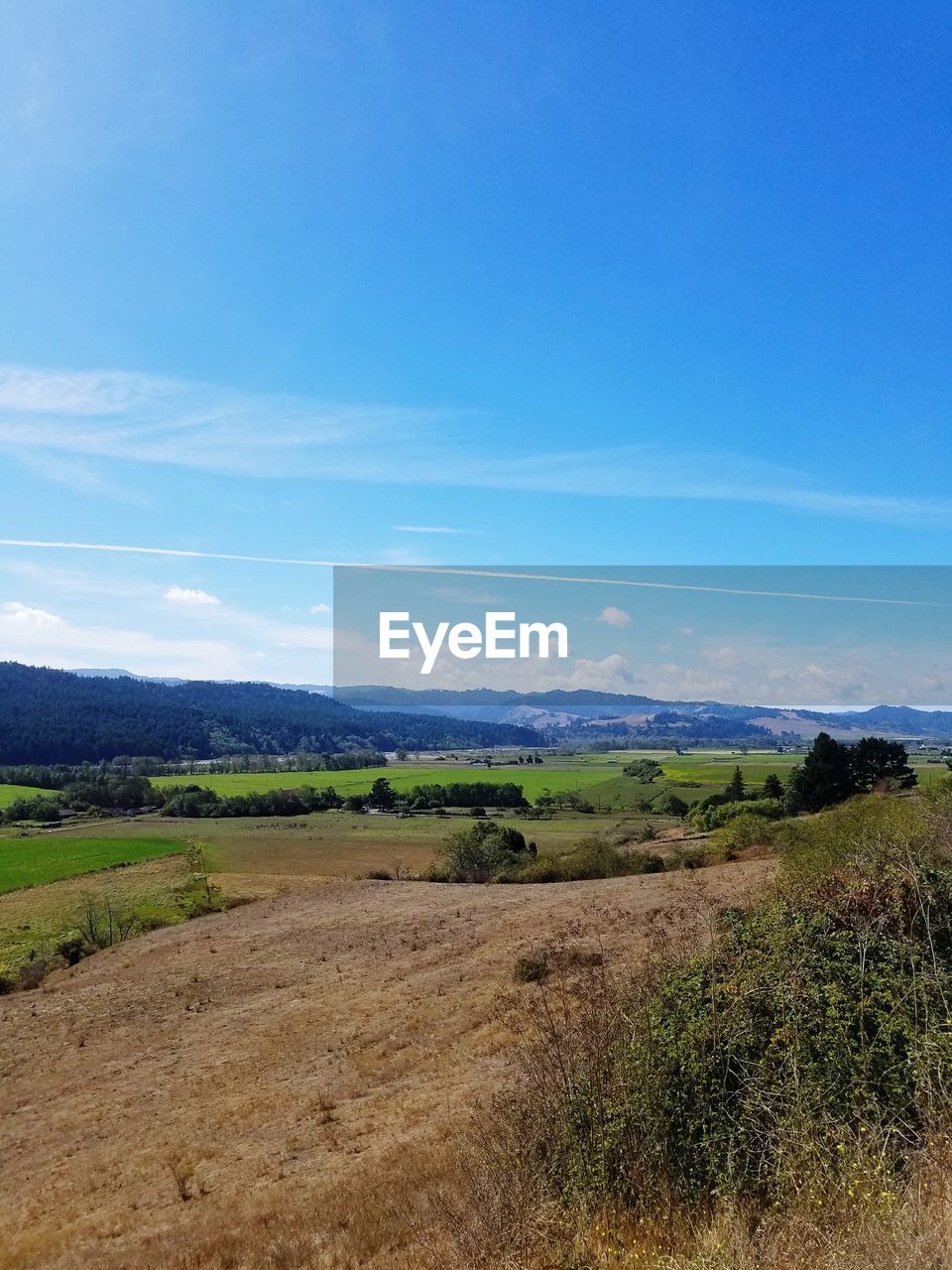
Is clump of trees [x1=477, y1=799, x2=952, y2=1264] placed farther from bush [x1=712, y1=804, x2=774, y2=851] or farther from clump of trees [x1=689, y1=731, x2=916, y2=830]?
clump of trees [x1=689, y1=731, x2=916, y2=830]

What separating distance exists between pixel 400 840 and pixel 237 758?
9303 centimetres

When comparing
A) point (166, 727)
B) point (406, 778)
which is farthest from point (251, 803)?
point (166, 727)

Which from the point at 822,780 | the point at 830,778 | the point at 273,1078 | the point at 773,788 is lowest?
the point at 273,1078

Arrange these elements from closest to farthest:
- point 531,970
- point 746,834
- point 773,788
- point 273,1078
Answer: point 273,1078, point 531,970, point 746,834, point 773,788

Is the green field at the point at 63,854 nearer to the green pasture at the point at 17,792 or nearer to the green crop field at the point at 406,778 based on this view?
the green crop field at the point at 406,778

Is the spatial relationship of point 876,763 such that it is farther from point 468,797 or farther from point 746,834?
point 468,797

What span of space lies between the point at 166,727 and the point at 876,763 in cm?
13801

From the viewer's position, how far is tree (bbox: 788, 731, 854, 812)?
148ft

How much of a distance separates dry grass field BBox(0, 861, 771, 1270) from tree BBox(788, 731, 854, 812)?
1753 centimetres

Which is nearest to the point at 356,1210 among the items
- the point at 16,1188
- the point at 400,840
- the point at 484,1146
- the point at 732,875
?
the point at 484,1146

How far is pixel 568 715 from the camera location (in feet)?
593

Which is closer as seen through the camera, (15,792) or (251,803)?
(251,803)

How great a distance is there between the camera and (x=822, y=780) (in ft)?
150

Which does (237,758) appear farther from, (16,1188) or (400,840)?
(16,1188)
